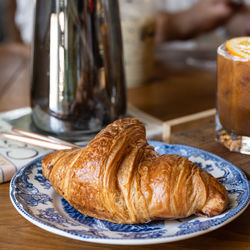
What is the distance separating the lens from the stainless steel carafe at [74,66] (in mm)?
676

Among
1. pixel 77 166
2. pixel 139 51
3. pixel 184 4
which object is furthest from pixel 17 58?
pixel 184 4

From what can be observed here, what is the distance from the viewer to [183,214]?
1.40 ft

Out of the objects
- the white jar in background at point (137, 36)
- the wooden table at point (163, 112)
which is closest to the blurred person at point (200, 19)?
the wooden table at point (163, 112)

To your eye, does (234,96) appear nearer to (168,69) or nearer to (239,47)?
(239,47)

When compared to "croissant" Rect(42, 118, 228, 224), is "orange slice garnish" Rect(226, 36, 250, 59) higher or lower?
higher

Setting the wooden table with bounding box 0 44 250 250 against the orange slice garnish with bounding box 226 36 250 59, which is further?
the orange slice garnish with bounding box 226 36 250 59

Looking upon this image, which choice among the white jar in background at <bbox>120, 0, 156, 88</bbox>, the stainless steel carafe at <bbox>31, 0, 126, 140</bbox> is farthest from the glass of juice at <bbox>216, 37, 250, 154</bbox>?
the white jar in background at <bbox>120, 0, 156, 88</bbox>

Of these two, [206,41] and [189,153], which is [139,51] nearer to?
[189,153]

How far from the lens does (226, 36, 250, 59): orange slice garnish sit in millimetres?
585

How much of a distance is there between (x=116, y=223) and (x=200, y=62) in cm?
93

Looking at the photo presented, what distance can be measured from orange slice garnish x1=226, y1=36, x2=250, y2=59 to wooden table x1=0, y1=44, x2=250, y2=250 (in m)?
0.15

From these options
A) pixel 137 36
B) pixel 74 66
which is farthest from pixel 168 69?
pixel 74 66

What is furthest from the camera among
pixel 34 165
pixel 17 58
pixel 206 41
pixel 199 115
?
pixel 206 41

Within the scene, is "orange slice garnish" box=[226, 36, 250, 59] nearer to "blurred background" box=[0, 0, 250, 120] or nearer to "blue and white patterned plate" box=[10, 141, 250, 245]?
"blue and white patterned plate" box=[10, 141, 250, 245]
